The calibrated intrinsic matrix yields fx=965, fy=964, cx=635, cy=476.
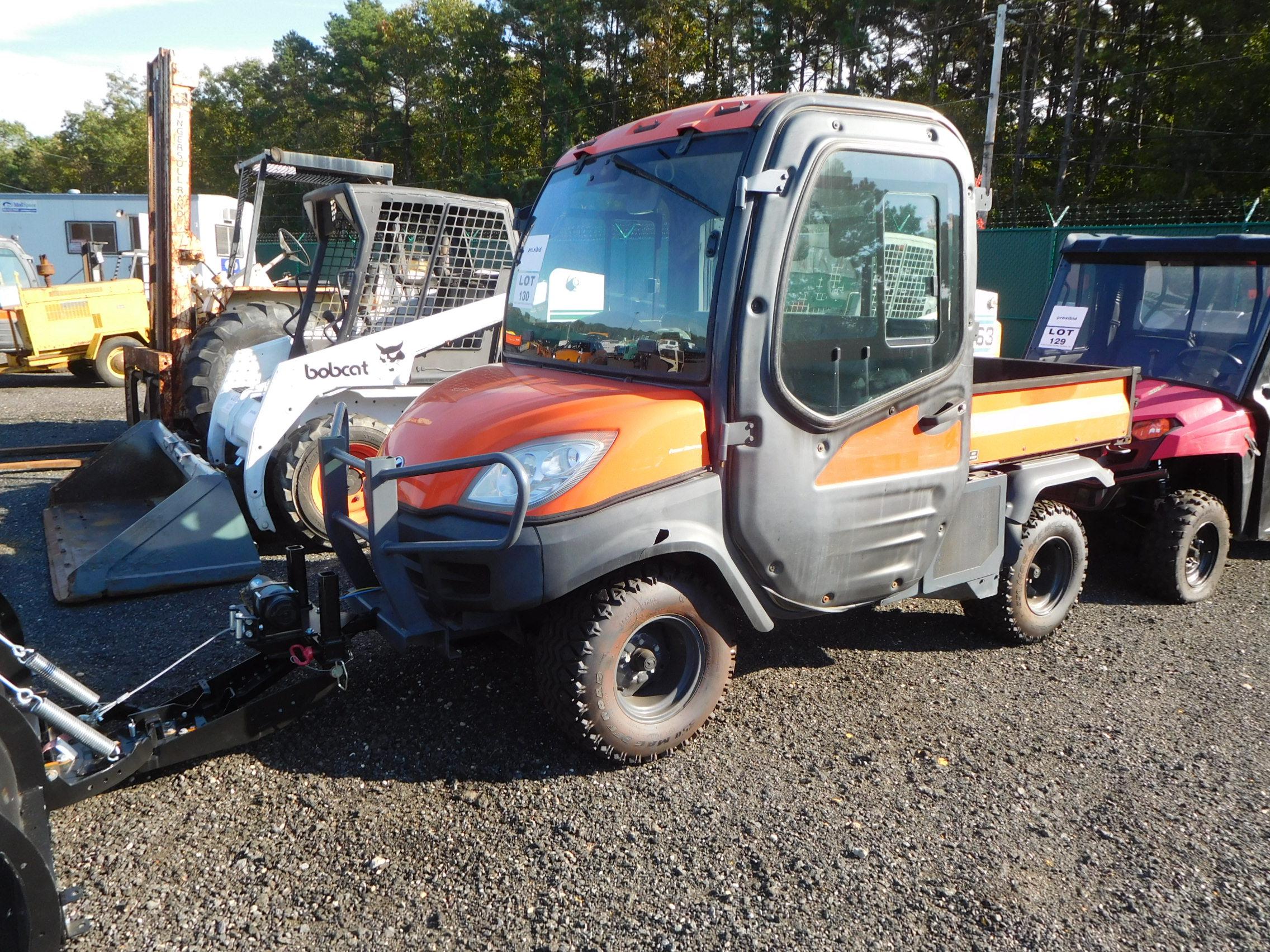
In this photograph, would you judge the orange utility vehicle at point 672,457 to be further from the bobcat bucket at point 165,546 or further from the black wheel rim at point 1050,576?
the bobcat bucket at point 165,546

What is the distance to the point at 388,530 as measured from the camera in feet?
10.9

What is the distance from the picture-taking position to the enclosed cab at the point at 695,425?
124 inches

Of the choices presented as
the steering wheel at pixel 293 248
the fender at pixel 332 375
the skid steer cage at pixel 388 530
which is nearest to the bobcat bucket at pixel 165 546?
the fender at pixel 332 375

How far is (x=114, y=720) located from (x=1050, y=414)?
162 inches

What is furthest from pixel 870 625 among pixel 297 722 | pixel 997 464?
pixel 297 722

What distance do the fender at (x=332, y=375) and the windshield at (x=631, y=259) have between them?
2151 millimetres

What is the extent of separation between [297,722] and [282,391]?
8.66ft

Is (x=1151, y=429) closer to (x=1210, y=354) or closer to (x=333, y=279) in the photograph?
(x=1210, y=354)

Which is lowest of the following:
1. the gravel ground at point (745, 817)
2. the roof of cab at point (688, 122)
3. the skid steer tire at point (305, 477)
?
the gravel ground at point (745, 817)

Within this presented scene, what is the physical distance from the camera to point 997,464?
4.46 meters

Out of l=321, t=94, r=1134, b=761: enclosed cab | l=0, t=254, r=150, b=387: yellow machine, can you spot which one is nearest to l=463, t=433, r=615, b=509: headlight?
l=321, t=94, r=1134, b=761: enclosed cab

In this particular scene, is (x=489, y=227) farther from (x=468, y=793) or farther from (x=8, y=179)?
(x=8, y=179)

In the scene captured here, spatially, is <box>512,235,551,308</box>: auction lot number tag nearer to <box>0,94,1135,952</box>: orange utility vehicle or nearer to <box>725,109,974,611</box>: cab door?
<box>0,94,1135,952</box>: orange utility vehicle

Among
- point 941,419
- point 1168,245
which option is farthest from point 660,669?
point 1168,245
